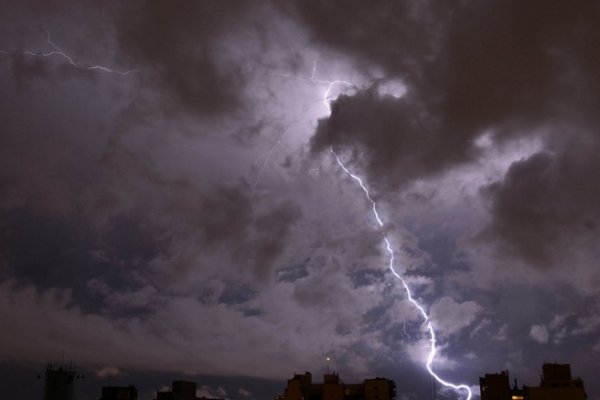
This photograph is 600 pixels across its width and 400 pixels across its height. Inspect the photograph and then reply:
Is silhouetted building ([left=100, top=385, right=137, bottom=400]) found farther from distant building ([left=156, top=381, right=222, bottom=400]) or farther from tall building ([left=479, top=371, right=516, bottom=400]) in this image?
tall building ([left=479, top=371, right=516, bottom=400])

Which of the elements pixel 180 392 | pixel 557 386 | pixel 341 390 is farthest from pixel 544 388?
pixel 180 392

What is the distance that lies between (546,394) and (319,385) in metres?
24.2

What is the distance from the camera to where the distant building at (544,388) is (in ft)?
231

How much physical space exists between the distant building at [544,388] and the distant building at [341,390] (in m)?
10.7

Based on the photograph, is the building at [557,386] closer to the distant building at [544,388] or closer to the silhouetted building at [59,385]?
the distant building at [544,388]

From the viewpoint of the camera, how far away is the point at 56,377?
94.9 m

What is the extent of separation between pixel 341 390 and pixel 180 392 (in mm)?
19851

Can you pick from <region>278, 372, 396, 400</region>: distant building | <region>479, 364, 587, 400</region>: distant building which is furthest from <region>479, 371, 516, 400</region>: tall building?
<region>278, 372, 396, 400</region>: distant building

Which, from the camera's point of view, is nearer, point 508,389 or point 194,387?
point 508,389

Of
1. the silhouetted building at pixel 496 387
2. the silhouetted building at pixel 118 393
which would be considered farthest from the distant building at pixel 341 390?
the silhouetted building at pixel 118 393

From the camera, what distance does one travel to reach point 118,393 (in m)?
82.9

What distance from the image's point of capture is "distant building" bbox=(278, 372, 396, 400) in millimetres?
74625

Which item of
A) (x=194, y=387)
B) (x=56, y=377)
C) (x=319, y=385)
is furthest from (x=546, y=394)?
(x=56, y=377)

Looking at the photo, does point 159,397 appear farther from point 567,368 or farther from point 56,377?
point 567,368
